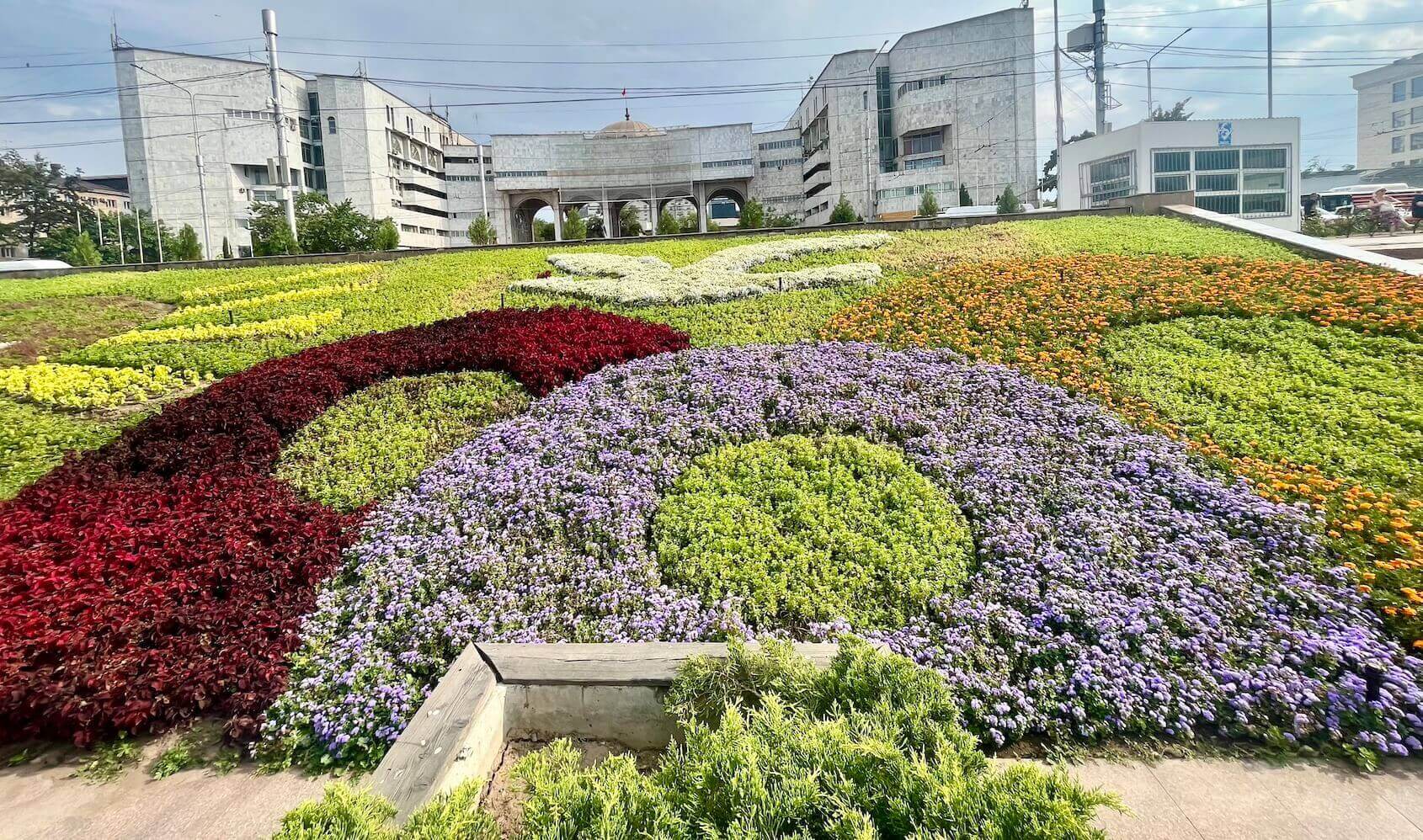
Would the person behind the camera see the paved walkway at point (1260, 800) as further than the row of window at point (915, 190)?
No

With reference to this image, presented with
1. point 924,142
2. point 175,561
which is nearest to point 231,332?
point 175,561

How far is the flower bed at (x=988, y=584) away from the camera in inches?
111

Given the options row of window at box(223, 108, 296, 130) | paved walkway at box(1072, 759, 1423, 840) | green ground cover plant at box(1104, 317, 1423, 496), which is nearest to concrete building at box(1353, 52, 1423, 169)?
green ground cover plant at box(1104, 317, 1423, 496)

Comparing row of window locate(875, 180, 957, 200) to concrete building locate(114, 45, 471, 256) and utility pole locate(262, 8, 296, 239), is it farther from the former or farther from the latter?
utility pole locate(262, 8, 296, 239)

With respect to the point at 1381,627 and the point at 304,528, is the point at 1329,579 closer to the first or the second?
the point at 1381,627

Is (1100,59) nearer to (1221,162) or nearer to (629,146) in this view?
(1221,162)

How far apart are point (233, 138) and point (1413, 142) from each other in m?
116

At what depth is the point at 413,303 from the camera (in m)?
11.6

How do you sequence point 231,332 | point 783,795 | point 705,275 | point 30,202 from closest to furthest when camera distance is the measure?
point 783,795 → point 231,332 → point 705,275 → point 30,202

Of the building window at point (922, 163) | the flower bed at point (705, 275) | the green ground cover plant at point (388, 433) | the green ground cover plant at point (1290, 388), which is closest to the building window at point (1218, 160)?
the building window at point (922, 163)

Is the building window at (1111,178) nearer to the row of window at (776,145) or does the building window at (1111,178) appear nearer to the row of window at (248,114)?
the row of window at (776,145)

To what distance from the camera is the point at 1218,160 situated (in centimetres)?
4262

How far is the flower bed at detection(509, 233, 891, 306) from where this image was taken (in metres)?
10.8

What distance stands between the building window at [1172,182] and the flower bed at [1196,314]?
40503 mm
